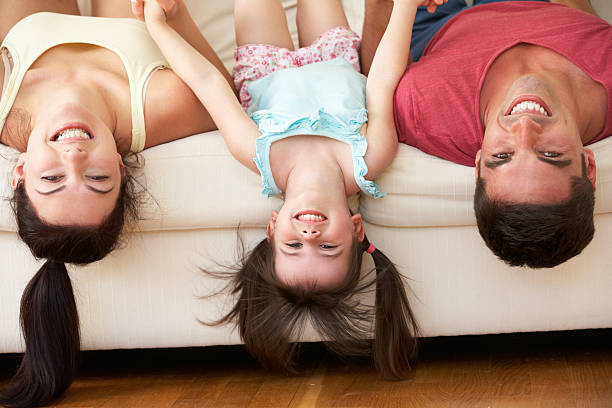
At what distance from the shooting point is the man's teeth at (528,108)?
1.32m

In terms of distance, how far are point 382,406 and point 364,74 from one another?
2.97ft

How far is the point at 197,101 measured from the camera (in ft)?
5.17

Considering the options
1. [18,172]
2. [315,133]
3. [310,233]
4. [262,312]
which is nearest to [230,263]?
[262,312]

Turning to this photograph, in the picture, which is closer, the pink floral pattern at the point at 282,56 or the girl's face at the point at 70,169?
the girl's face at the point at 70,169

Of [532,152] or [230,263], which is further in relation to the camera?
[230,263]

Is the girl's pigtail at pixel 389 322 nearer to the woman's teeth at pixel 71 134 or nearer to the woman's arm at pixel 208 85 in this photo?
the woman's arm at pixel 208 85

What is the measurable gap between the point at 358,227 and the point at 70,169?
59cm

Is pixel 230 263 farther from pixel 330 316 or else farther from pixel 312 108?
pixel 312 108

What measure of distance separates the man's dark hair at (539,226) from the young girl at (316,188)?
0.74ft

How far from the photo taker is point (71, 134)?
134 cm

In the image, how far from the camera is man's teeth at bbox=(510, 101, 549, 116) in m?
1.32

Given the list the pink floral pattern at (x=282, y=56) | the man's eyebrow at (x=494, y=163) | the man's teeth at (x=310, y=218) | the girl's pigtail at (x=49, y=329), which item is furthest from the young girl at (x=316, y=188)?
the girl's pigtail at (x=49, y=329)

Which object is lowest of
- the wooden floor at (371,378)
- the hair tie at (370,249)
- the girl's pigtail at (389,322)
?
the wooden floor at (371,378)

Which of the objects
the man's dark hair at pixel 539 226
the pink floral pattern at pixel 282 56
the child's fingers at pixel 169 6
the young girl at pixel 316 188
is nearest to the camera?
the man's dark hair at pixel 539 226
